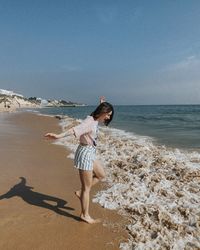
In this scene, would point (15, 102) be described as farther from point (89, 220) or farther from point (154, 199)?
point (89, 220)

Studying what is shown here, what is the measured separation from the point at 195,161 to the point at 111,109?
228 inches

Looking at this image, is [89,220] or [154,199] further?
[154,199]

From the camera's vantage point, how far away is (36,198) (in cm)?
586

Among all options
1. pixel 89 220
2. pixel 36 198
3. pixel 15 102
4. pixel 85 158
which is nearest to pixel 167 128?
pixel 36 198

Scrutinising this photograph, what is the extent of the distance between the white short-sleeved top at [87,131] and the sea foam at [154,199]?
5.10 feet

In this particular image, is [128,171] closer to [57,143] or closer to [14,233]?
[14,233]

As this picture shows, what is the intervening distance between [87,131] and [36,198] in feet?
7.73

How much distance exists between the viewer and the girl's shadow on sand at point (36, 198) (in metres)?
5.30

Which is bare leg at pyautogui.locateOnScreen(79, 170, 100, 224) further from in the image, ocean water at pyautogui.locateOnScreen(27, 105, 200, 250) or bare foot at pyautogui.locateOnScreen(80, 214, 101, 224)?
ocean water at pyautogui.locateOnScreen(27, 105, 200, 250)

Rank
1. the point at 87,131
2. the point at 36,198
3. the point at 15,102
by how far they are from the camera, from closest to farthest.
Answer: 1. the point at 87,131
2. the point at 36,198
3. the point at 15,102

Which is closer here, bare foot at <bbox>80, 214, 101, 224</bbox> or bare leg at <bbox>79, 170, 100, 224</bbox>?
bare leg at <bbox>79, 170, 100, 224</bbox>

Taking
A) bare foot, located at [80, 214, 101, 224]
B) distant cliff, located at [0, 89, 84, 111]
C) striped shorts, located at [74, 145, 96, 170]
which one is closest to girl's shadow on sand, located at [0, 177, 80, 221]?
bare foot, located at [80, 214, 101, 224]

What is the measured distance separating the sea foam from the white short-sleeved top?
5.10 feet

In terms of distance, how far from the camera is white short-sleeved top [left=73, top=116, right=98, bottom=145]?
4250 millimetres
